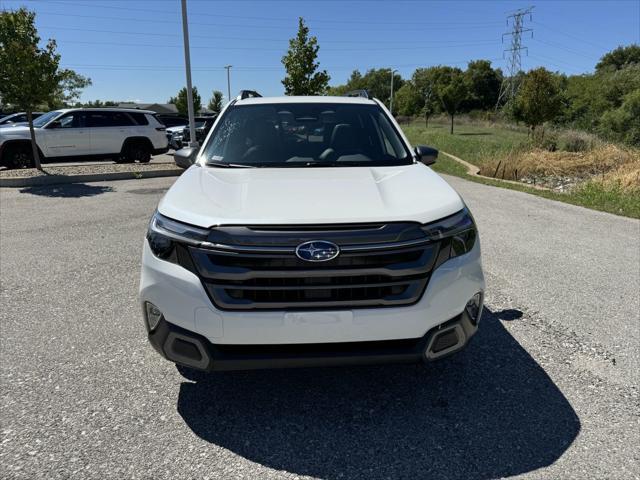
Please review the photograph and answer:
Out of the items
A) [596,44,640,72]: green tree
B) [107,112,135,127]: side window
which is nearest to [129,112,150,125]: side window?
[107,112,135,127]: side window

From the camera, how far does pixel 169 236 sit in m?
2.47

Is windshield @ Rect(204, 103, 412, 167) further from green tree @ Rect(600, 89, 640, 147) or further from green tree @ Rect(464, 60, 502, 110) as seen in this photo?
green tree @ Rect(464, 60, 502, 110)

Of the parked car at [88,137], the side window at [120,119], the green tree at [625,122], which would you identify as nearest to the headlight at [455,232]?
the parked car at [88,137]

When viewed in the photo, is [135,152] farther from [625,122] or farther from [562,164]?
[625,122]

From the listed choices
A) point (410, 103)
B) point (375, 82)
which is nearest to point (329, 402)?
point (410, 103)

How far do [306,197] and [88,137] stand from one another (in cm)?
1386

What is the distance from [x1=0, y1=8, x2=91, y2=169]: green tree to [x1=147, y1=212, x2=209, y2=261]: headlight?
36.4 feet

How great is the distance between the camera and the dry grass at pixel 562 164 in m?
14.7

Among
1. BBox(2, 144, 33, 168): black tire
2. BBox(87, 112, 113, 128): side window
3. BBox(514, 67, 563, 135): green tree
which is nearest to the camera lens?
BBox(2, 144, 33, 168): black tire

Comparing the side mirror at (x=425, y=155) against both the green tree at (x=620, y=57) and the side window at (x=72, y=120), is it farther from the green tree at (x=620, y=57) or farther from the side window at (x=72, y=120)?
the green tree at (x=620, y=57)

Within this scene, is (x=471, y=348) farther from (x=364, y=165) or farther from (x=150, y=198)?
(x=150, y=198)

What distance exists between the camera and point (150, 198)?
982 cm

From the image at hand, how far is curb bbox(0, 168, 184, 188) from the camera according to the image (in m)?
11.3

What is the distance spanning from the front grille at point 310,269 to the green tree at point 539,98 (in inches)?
1235
